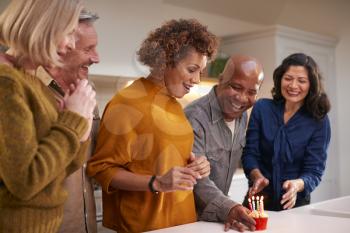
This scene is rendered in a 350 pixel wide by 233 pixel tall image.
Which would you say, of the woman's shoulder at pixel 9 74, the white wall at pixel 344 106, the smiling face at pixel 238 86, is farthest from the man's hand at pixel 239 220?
the white wall at pixel 344 106

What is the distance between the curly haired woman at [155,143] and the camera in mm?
1102

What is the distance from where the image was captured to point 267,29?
325 cm

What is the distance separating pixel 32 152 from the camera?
0.71 meters

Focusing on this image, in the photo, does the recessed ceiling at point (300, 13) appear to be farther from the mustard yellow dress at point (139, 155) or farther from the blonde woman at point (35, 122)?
the blonde woman at point (35, 122)

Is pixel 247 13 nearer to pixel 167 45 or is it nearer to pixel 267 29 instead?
pixel 267 29

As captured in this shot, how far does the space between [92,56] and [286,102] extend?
36.7 inches

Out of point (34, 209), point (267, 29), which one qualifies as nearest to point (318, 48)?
point (267, 29)

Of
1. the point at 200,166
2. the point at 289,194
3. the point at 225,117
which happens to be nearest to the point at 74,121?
the point at 200,166

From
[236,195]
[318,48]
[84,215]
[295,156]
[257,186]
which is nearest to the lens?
[84,215]

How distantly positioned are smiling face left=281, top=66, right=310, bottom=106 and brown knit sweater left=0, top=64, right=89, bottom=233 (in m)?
1.07

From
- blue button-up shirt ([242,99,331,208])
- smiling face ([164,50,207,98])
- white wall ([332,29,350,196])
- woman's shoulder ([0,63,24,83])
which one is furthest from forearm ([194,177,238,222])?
white wall ([332,29,350,196])

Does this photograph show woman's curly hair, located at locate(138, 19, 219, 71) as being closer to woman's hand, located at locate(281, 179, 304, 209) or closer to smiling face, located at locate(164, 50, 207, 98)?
smiling face, located at locate(164, 50, 207, 98)

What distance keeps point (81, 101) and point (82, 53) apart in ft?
0.90

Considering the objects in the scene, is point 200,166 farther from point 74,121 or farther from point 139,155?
point 74,121
